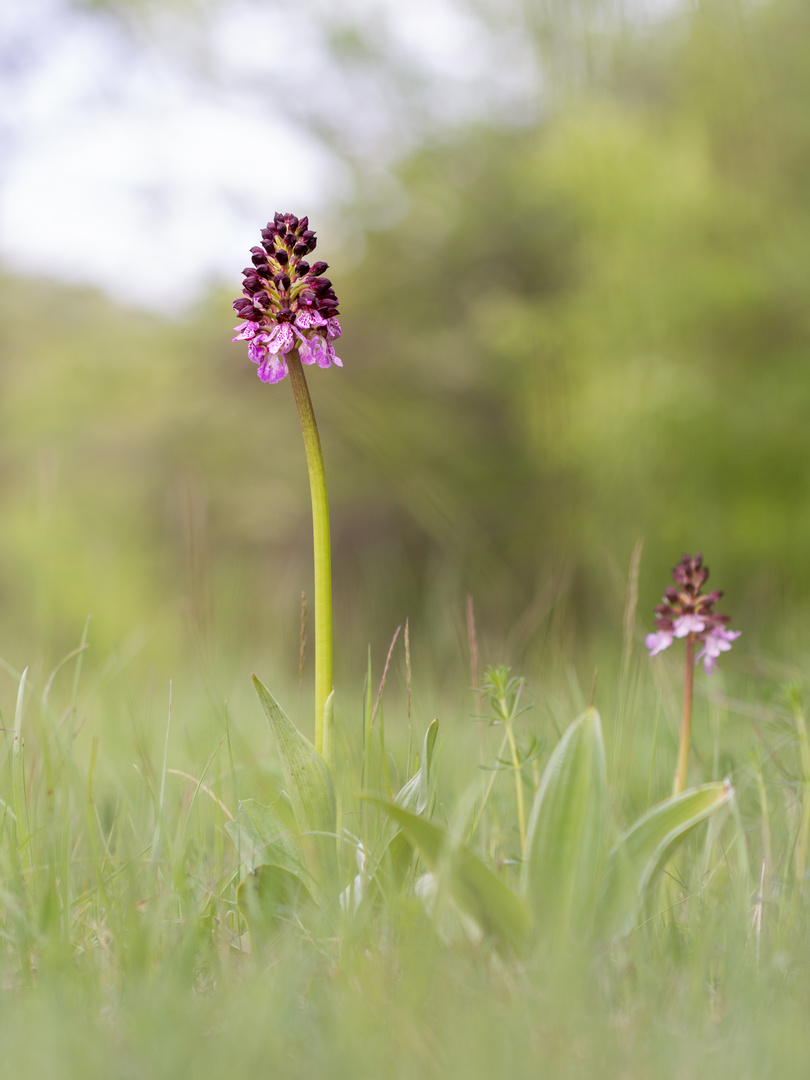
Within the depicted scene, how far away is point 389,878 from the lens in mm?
1077

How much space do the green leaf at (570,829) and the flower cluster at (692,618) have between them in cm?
A: 40

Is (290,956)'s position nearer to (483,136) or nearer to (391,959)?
(391,959)

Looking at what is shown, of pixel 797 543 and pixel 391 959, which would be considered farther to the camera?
pixel 797 543

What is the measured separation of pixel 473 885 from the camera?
3.47 feet

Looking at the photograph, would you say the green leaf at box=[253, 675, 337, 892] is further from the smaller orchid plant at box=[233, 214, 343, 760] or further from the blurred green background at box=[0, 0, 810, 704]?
the blurred green background at box=[0, 0, 810, 704]

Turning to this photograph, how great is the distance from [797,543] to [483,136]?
481 cm

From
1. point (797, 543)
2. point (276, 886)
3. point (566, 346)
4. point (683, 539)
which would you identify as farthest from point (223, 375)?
point (276, 886)

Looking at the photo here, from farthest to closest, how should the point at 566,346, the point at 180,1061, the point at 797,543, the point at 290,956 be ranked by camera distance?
the point at 566,346, the point at 797,543, the point at 290,956, the point at 180,1061

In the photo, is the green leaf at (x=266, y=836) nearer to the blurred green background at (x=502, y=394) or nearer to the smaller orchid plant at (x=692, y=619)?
the smaller orchid plant at (x=692, y=619)

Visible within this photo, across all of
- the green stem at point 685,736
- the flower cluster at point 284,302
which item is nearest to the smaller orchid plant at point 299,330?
the flower cluster at point 284,302

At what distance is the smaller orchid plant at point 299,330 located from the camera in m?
1.26

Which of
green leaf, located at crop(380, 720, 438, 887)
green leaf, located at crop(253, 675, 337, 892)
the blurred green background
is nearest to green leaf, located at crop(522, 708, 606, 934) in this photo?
green leaf, located at crop(380, 720, 438, 887)

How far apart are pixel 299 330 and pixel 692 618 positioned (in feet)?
2.81

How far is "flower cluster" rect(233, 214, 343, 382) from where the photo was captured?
4.27ft
